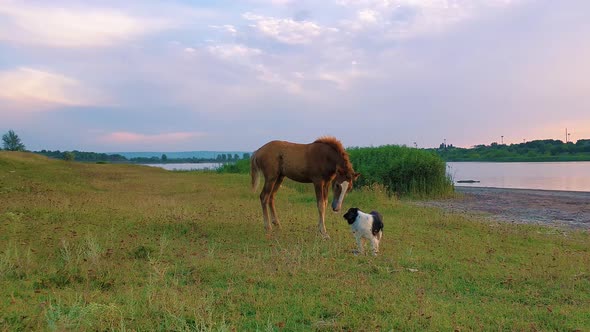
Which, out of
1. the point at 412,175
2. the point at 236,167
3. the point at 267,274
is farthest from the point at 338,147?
the point at 236,167

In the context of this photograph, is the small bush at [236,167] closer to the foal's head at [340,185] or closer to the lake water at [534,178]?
the lake water at [534,178]

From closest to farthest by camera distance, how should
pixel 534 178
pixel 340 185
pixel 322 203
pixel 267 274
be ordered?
pixel 267 274 < pixel 340 185 < pixel 322 203 < pixel 534 178

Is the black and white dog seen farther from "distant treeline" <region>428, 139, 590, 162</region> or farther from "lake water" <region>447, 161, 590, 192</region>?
"distant treeline" <region>428, 139, 590, 162</region>

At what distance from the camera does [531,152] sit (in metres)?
74.5

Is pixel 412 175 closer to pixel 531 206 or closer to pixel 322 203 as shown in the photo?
pixel 531 206

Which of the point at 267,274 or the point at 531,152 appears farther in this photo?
the point at 531,152

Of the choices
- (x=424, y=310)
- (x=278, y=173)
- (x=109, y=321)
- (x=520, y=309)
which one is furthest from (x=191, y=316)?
(x=278, y=173)

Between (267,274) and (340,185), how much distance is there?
3244mm

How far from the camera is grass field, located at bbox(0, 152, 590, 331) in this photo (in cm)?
440

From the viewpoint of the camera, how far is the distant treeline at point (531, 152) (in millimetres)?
69188

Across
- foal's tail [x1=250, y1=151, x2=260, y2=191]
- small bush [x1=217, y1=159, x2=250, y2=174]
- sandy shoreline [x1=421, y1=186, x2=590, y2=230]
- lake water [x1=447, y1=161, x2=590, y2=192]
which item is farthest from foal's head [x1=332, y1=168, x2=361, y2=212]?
small bush [x1=217, y1=159, x2=250, y2=174]

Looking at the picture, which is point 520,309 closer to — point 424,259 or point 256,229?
point 424,259

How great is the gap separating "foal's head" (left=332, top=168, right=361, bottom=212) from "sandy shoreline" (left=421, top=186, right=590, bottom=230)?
702 cm

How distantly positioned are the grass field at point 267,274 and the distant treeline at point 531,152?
59.2 meters
